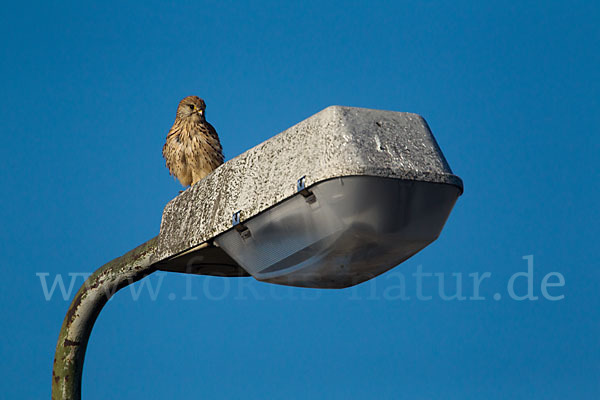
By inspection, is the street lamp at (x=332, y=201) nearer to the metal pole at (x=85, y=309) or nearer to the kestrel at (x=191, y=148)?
the metal pole at (x=85, y=309)

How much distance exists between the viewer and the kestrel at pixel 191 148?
705cm

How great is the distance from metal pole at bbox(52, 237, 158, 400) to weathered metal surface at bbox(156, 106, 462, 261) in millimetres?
512

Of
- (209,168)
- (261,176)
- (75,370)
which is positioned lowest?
(75,370)

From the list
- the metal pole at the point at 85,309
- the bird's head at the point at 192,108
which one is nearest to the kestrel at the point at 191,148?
the bird's head at the point at 192,108

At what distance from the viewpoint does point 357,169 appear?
239 cm

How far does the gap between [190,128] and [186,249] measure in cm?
425

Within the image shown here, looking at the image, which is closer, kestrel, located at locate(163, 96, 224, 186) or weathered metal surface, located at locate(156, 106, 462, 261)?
weathered metal surface, located at locate(156, 106, 462, 261)

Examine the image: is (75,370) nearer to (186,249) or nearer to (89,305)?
(89,305)

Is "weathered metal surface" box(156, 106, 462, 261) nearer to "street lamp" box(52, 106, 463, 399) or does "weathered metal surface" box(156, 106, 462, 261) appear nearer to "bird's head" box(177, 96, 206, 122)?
"street lamp" box(52, 106, 463, 399)

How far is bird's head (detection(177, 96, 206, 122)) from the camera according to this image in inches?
294

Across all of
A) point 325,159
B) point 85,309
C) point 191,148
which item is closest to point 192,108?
point 191,148

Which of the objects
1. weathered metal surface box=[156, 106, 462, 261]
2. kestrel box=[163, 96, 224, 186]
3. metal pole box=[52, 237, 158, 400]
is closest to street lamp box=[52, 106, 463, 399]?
weathered metal surface box=[156, 106, 462, 261]

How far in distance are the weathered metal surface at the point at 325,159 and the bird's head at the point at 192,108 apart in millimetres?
4444

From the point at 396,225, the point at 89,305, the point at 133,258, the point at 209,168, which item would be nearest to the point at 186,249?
the point at 133,258
